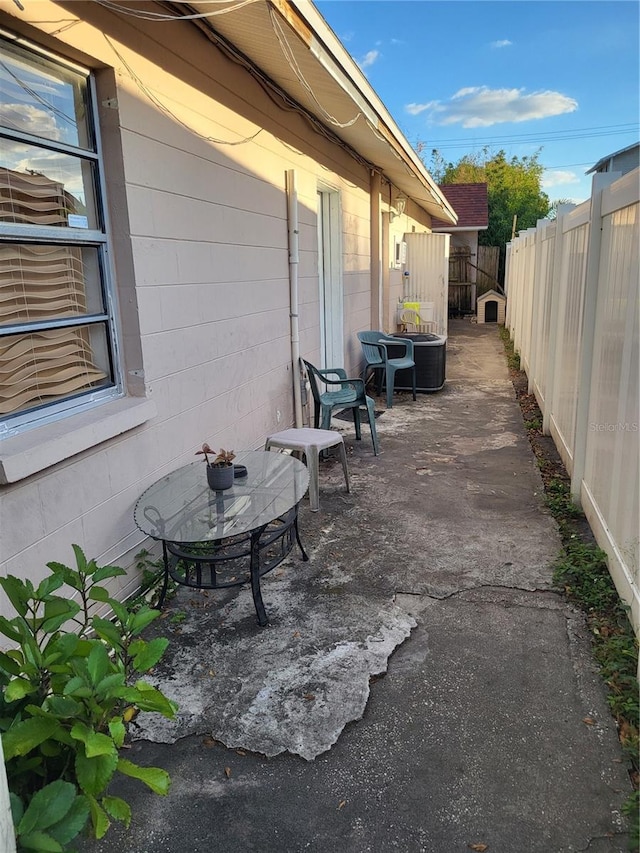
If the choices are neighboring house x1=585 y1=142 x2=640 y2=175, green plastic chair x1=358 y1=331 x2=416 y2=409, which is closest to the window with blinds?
green plastic chair x1=358 y1=331 x2=416 y2=409

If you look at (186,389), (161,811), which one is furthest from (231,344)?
(161,811)

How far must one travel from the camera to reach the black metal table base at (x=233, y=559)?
263 centimetres

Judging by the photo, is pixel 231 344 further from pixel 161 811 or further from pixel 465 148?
pixel 465 148

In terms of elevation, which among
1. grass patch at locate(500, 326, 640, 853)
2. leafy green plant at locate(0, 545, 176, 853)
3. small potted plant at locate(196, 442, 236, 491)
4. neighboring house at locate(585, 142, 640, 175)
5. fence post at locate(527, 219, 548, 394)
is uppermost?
neighboring house at locate(585, 142, 640, 175)

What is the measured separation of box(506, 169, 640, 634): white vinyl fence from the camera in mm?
2506

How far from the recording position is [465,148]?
32.8 meters

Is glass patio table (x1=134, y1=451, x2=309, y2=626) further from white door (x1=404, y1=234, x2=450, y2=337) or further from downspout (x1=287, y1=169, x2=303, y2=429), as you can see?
white door (x1=404, y1=234, x2=450, y2=337)

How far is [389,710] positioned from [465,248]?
57.9 feet

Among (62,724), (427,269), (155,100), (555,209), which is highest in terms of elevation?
(155,100)

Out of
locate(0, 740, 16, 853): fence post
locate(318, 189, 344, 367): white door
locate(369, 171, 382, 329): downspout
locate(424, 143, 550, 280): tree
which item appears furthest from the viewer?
locate(424, 143, 550, 280): tree

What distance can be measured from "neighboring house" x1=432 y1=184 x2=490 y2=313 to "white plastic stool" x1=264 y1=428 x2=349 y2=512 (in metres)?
15.2

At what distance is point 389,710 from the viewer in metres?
2.12

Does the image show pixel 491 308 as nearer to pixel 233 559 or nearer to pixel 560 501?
pixel 560 501

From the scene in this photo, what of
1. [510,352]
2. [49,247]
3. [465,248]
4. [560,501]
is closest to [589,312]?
[560,501]
